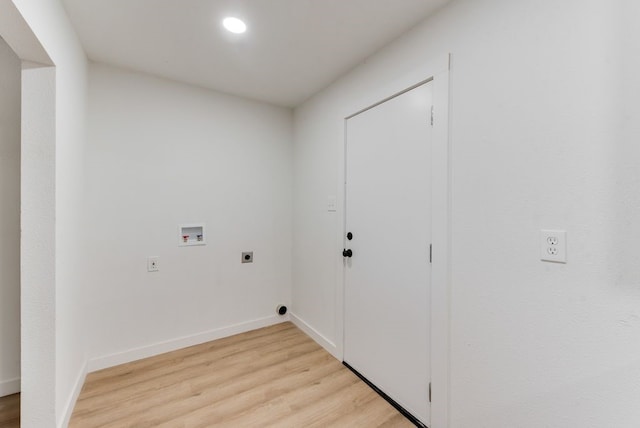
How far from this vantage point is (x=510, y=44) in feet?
3.97

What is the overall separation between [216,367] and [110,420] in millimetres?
676

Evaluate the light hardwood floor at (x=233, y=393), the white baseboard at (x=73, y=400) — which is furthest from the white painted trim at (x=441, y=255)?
the white baseboard at (x=73, y=400)

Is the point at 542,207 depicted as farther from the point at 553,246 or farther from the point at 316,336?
the point at 316,336

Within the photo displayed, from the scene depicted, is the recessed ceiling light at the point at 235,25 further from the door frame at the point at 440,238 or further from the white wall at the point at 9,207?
the white wall at the point at 9,207

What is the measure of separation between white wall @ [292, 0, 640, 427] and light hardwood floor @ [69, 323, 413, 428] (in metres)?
0.71

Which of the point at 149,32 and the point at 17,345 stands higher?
the point at 149,32

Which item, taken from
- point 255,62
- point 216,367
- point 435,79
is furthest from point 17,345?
point 435,79

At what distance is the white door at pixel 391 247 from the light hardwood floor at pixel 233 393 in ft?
0.67

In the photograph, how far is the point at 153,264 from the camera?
7.47 feet

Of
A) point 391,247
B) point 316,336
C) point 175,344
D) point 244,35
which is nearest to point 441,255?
point 391,247

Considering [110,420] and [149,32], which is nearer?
[110,420]

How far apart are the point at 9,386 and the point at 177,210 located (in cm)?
154

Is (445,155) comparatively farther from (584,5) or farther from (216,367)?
(216,367)

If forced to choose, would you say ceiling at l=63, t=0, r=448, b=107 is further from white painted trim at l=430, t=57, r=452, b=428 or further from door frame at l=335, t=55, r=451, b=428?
white painted trim at l=430, t=57, r=452, b=428
